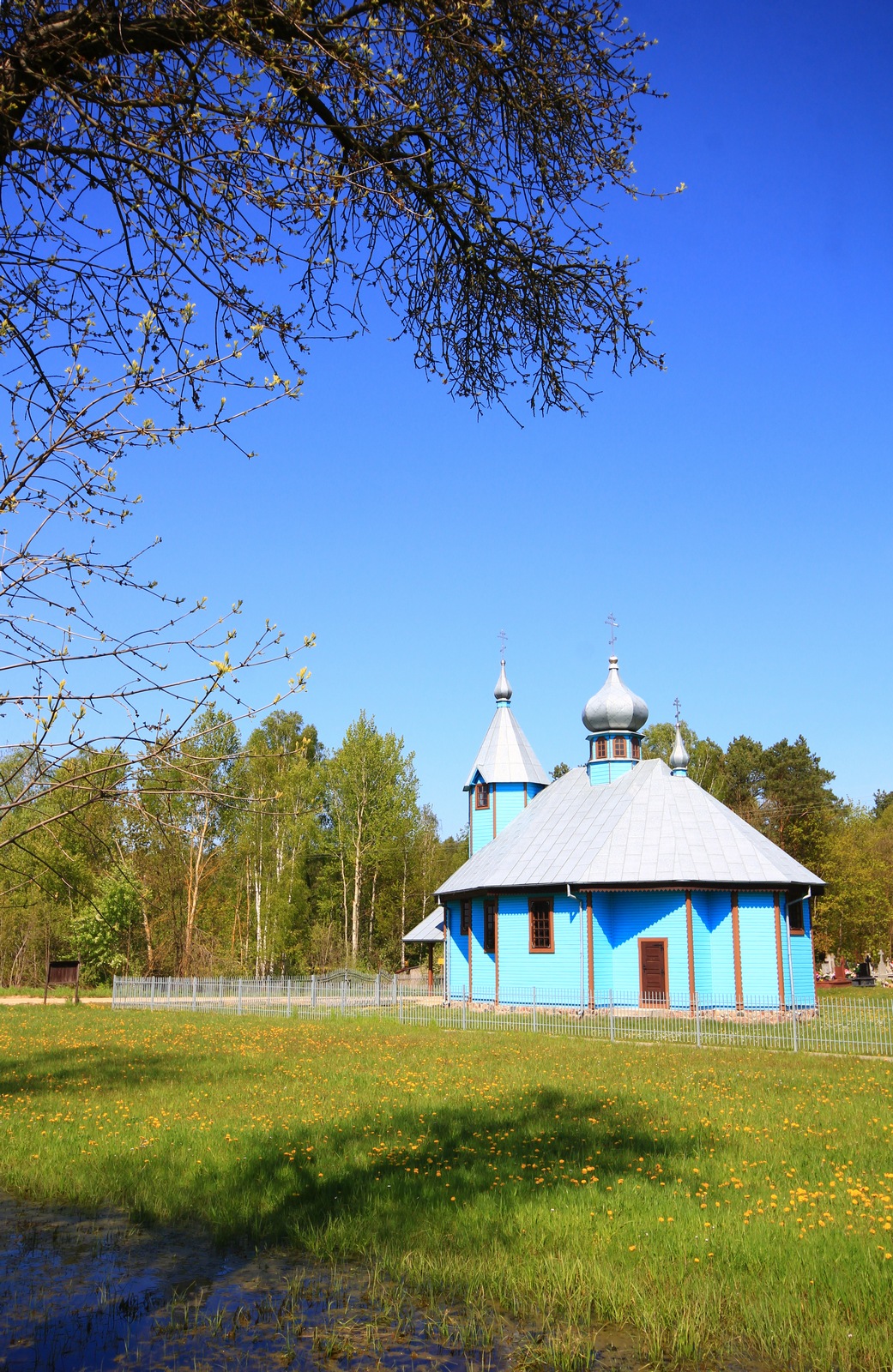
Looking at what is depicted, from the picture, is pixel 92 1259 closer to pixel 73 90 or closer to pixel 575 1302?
pixel 575 1302

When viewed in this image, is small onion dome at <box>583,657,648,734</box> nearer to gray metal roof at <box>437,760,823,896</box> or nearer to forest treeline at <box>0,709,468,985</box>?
gray metal roof at <box>437,760,823,896</box>

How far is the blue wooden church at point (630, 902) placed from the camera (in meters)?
27.8

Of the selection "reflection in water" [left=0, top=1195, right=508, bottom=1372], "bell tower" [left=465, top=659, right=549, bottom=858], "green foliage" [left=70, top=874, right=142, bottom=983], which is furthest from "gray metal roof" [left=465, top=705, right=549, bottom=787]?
"reflection in water" [left=0, top=1195, right=508, bottom=1372]

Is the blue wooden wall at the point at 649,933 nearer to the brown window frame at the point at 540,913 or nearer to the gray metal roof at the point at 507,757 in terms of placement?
the brown window frame at the point at 540,913

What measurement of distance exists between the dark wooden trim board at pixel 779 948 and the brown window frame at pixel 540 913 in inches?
249

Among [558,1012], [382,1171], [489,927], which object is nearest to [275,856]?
[489,927]

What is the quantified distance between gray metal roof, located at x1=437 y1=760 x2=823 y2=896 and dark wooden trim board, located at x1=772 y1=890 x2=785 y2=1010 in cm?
71

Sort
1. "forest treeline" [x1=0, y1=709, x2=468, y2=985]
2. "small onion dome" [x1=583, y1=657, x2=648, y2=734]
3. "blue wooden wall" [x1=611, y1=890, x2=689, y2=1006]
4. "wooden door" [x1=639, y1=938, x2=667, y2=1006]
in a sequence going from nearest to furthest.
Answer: "blue wooden wall" [x1=611, y1=890, x2=689, y2=1006]
"wooden door" [x1=639, y1=938, x2=667, y2=1006]
"small onion dome" [x1=583, y1=657, x2=648, y2=734]
"forest treeline" [x1=0, y1=709, x2=468, y2=985]

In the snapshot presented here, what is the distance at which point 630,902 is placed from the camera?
29.1 metres

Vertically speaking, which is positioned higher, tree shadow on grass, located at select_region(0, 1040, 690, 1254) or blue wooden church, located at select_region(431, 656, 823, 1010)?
blue wooden church, located at select_region(431, 656, 823, 1010)

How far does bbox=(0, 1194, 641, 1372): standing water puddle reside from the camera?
548 centimetres

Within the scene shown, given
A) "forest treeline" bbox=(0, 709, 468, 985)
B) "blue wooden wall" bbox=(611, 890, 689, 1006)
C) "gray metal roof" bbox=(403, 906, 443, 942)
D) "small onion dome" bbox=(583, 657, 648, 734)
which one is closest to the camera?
"blue wooden wall" bbox=(611, 890, 689, 1006)

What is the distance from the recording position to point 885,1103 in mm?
13383

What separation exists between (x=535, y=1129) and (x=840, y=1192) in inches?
147
